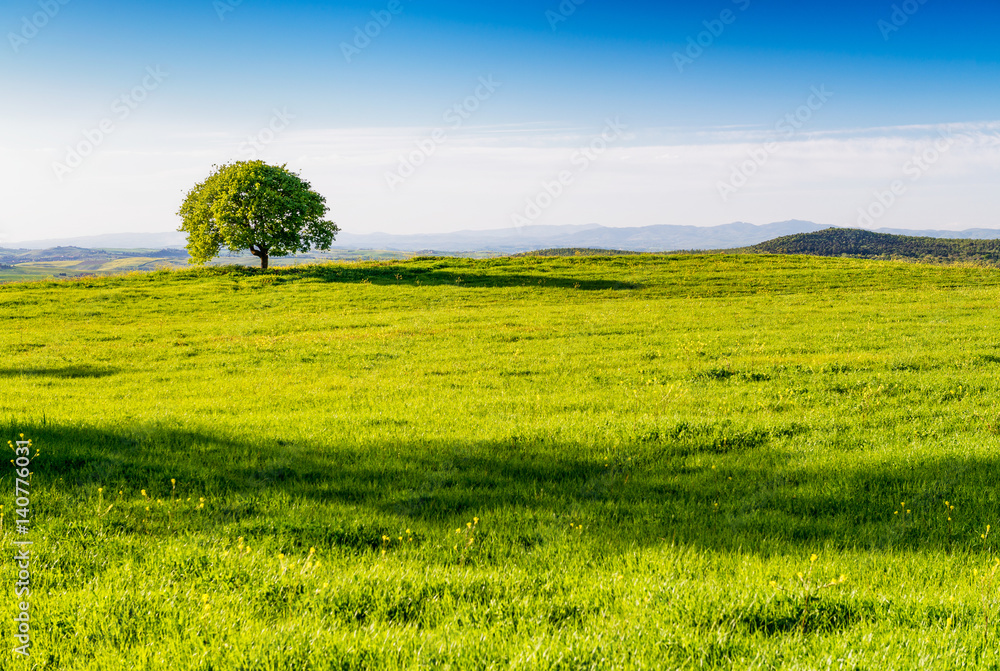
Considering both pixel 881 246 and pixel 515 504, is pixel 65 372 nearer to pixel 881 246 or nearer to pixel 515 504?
pixel 515 504

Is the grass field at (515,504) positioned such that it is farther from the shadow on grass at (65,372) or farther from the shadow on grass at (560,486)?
the shadow on grass at (65,372)

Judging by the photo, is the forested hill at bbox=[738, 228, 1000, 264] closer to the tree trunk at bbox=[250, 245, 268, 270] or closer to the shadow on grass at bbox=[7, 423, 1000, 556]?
the tree trunk at bbox=[250, 245, 268, 270]

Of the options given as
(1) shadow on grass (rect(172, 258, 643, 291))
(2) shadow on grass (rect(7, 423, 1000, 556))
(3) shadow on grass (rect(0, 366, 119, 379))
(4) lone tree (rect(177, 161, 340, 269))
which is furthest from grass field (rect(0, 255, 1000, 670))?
(4) lone tree (rect(177, 161, 340, 269))

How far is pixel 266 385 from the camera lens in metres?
16.0

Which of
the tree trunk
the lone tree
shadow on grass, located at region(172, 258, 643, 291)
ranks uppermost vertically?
the lone tree

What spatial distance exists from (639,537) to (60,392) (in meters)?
16.1

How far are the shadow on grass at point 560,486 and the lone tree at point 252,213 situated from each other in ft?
140

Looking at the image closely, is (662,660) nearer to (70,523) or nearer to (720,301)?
(70,523)

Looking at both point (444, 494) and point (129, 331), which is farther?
point (129, 331)

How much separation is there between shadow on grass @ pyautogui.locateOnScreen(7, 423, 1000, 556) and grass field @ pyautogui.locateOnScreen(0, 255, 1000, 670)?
6 cm

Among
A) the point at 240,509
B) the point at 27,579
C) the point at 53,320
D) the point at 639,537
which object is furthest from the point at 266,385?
the point at 53,320

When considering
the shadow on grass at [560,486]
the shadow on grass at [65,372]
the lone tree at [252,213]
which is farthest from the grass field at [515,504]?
the lone tree at [252,213]

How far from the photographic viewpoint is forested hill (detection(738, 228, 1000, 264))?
121444 millimetres

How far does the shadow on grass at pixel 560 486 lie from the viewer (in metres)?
7.00
